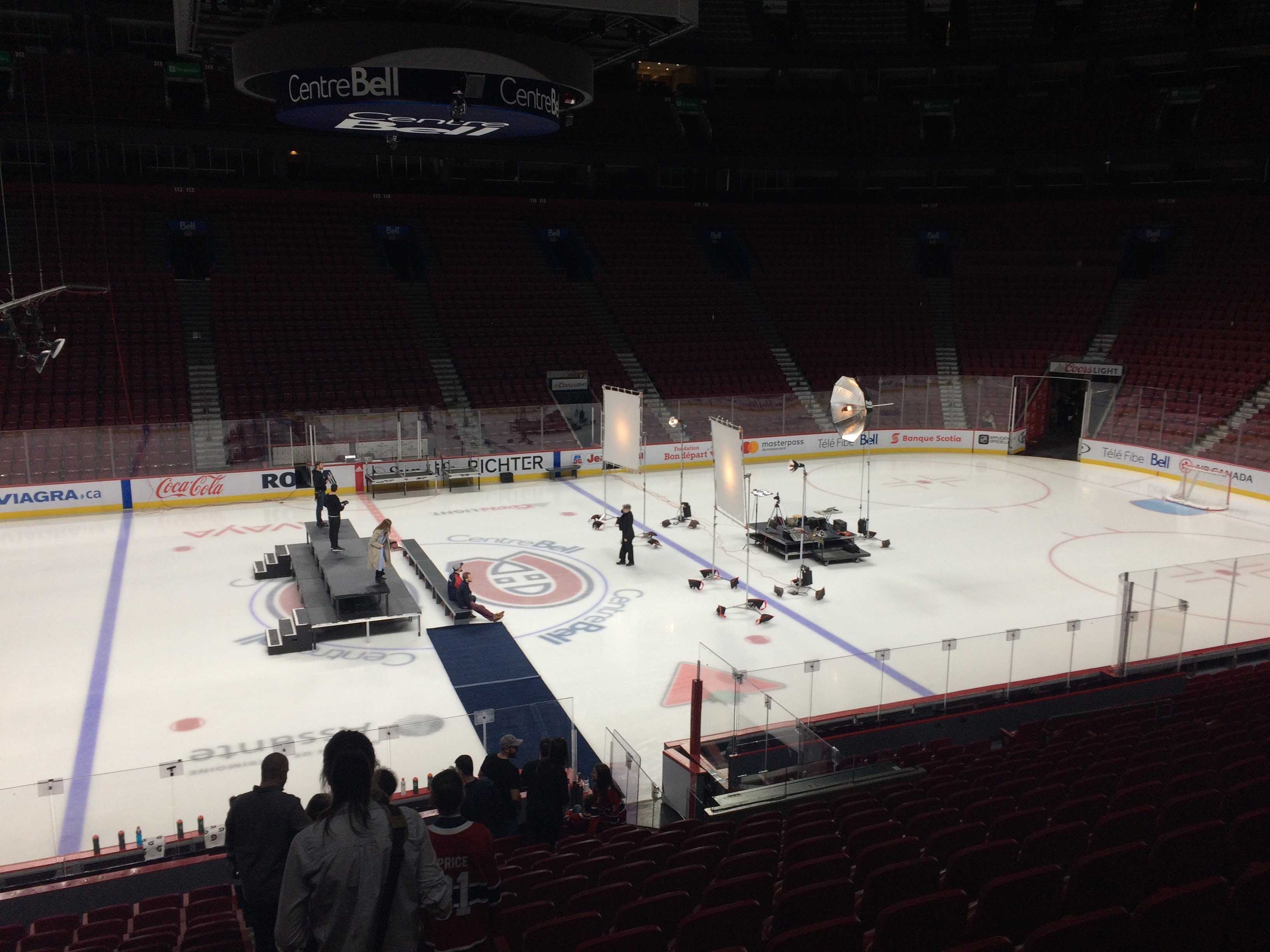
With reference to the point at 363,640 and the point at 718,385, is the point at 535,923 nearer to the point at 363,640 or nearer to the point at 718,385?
the point at 363,640

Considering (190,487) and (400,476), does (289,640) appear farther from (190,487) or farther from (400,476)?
(400,476)

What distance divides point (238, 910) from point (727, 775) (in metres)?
4.74

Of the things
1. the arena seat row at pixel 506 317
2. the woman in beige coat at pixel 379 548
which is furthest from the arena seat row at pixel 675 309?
the woman in beige coat at pixel 379 548

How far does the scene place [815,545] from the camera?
2091 cm

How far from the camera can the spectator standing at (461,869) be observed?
4473 mm

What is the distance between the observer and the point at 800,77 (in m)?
43.9

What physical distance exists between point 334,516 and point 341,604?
295 cm

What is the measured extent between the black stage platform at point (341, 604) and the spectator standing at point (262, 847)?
1000 cm

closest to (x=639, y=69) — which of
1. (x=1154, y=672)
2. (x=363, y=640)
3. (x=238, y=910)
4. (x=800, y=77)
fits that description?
(x=800, y=77)

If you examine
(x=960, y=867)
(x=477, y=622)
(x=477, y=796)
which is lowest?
(x=477, y=622)

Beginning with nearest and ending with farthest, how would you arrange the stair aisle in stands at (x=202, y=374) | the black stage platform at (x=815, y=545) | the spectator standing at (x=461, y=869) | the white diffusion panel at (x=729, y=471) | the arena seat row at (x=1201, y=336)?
the spectator standing at (x=461, y=869), the white diffusion panel at (x=729, y=471), the black stage platform at (x=815, y=545), the stair aisle in stands at (x=202, y=374), the arena seat row at (x=1201, y=336)

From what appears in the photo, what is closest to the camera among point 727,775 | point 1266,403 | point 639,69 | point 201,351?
point 727,775

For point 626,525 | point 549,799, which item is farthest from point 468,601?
point 549,799

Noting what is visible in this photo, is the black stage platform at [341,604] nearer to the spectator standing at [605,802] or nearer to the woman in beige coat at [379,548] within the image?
the woman in beige coat at [379,548]
